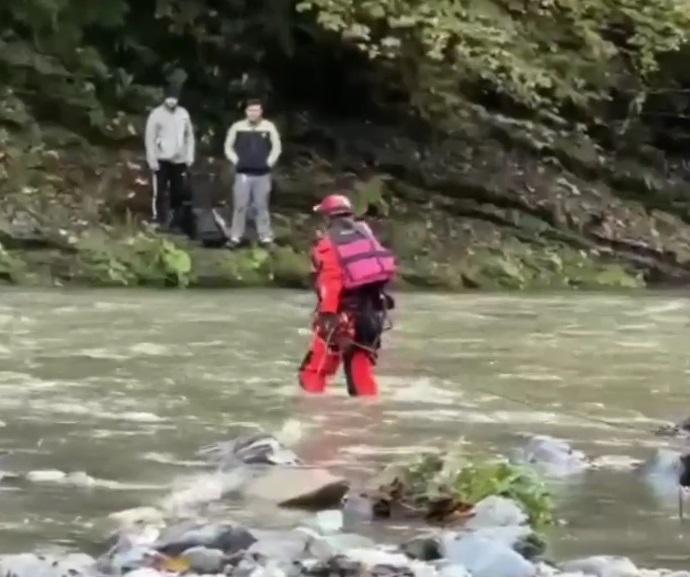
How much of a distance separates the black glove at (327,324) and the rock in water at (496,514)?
3.78 m

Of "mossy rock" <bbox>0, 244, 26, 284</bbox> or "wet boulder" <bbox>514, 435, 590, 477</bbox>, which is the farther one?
"mossy rock" <bbox>0, 244, 26, 284</bbox>

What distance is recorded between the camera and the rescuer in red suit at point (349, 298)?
11.9 m

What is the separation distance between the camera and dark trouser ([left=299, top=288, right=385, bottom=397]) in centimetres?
1210

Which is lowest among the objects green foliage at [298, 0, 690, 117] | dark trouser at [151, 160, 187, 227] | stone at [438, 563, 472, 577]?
dark trouser at [151, 160, 187, 227]

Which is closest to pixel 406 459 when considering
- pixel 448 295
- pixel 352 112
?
pixel 448 295

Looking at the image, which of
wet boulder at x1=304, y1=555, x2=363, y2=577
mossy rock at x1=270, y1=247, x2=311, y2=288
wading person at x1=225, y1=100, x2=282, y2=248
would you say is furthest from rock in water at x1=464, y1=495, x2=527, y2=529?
wading person at x1=225, y1=100, x2=282, y2=248

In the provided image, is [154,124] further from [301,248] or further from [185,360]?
[185,360]

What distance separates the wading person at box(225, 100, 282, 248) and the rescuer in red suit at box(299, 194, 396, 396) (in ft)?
34.2

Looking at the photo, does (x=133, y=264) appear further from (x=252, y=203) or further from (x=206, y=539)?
(x=206, y=539)

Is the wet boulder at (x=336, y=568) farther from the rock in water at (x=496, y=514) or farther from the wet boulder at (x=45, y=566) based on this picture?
the rock in water at (x=496, y=514)

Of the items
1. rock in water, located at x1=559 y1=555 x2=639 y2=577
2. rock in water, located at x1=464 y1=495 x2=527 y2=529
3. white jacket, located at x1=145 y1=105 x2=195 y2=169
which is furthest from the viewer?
white jacket, located at x1=145 y1=105 x2=195 y2=169

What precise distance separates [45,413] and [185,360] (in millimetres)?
2957

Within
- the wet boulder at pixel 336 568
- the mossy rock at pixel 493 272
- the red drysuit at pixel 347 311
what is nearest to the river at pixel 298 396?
the red drysuit at pixel 347 311

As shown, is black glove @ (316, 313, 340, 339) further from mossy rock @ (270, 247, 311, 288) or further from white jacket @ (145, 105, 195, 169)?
white jacket @ (145, 105, 195, 169)
